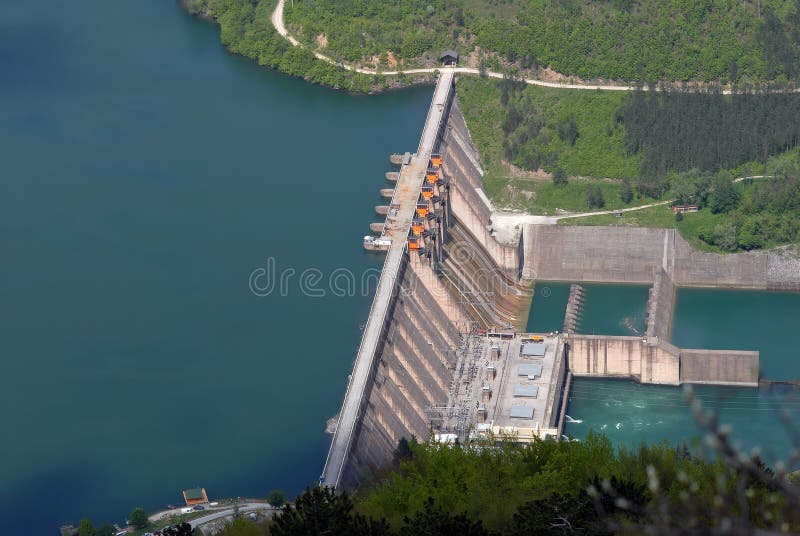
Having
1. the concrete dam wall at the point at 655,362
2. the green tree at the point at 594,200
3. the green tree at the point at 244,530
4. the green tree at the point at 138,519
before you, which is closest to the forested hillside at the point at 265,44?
the green tree at the point at 594,200

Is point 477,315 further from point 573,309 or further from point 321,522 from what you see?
point 321,522

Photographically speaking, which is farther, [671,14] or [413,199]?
[671,14]

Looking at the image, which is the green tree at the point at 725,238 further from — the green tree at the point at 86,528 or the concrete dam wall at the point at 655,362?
the green tree at the point at 86,528

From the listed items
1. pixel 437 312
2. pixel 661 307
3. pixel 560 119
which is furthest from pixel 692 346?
pixel 560 119

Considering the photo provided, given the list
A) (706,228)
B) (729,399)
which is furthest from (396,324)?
(706,228)

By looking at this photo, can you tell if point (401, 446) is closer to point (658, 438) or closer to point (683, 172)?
point (658, 438)

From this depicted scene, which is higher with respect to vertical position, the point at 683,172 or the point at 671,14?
the point at 671,14

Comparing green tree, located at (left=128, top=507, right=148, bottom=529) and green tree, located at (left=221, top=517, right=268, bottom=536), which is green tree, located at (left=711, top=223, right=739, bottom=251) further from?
green tree, located at (left=221, top=517, right=268, bottom=536)
